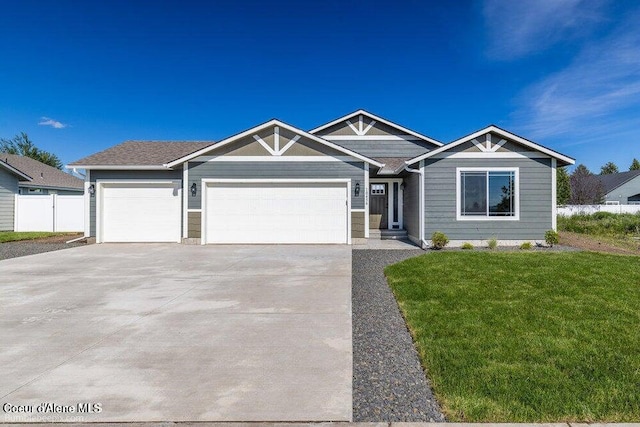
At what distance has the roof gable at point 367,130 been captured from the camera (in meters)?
16.2

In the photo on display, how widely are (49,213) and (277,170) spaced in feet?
41.7

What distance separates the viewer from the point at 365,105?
53.7 ft

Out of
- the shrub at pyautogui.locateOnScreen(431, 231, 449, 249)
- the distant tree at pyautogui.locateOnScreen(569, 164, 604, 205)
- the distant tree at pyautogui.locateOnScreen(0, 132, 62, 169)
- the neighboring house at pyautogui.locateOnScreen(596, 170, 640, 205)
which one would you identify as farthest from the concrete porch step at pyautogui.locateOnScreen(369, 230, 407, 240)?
the distant tree at pyautogui.locateOnScreen(0, 132, 62, 169)

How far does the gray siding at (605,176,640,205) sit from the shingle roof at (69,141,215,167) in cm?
4713

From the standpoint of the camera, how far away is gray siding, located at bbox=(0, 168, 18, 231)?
56.6ft

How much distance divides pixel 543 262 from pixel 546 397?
6.21 m

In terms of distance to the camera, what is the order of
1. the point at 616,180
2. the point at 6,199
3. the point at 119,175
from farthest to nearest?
the point at 616,180 → the point at 6,199 → the point at 119,175

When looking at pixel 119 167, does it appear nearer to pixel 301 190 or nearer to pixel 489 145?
pixel 301 190

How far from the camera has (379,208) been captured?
1534 cm

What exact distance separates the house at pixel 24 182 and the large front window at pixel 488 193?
67.5 feet

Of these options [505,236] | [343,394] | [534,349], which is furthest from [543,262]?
[343,394]

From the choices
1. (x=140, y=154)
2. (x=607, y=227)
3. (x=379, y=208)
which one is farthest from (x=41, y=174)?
(x=607, y=227)

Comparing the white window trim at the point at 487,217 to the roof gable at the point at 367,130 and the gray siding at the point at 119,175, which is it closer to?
the roof gable at the point at 367,130

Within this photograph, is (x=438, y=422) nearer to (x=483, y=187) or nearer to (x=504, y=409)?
(x=504, y=409)
